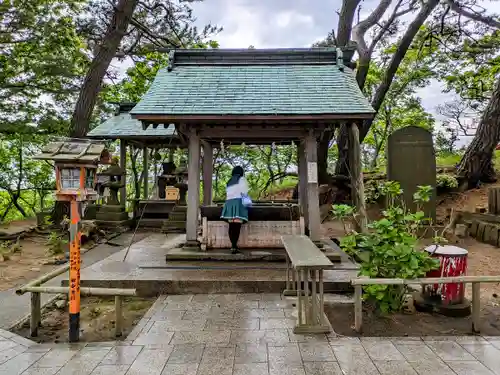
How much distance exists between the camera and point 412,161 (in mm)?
8938

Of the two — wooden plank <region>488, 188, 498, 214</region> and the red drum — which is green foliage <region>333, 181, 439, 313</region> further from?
wooden plank <region>488, 188, 498, 214</region>

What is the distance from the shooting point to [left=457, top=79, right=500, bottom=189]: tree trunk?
35.7ft

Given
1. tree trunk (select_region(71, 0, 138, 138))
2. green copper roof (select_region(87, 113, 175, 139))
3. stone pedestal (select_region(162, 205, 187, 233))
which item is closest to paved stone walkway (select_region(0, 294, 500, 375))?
stone pedestal (select_region(162, 205, 187, 233))

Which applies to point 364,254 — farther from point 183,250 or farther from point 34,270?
point 34,270

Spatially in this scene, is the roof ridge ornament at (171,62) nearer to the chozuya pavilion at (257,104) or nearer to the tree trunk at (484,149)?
the chozuya pavilion at (257,104)

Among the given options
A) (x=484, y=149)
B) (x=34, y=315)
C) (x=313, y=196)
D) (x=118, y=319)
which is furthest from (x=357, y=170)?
(x=34, y=315)

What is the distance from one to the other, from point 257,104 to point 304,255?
329 cm

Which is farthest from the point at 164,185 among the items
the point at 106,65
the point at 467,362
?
the point at 467,362

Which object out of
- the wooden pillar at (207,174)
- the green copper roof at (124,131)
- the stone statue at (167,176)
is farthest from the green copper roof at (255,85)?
the stone statue at (167,176)

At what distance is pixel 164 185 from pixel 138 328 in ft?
30.0

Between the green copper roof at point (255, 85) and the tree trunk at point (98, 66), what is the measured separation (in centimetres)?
413

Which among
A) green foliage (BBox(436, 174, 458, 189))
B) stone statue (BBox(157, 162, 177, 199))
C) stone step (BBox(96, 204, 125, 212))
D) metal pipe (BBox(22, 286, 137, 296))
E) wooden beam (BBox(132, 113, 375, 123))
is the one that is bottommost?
metal pipe (BBox(22, 286, 137, 296))

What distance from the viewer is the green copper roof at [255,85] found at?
6.31 m

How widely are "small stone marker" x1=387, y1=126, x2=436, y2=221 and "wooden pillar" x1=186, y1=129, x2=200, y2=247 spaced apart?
16.6 feet
